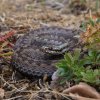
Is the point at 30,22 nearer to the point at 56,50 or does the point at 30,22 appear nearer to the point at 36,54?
the point at 36,54

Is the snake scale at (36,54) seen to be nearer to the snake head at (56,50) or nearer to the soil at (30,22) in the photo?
the snake head at (56,50)

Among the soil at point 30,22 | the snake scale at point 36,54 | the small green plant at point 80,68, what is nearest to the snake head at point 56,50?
the snake scale at point 36,54

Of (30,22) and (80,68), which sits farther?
(30,22)

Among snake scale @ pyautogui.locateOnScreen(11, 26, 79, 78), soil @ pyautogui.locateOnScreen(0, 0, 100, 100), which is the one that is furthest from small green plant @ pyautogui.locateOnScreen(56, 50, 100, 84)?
snake scale @ pyautogui.locateOnScreen(11, 26, 79, 78)

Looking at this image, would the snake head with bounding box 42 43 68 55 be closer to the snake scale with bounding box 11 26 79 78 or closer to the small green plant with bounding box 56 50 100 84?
the snake scale with bounding box 11 26 79 78

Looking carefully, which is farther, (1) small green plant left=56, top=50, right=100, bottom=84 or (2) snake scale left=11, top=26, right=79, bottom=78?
(2) snake scale left=11, top=26, right=79, bottom=78

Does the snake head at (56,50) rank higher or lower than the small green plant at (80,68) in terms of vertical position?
higher

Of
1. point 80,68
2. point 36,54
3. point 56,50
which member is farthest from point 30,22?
point 80,68
